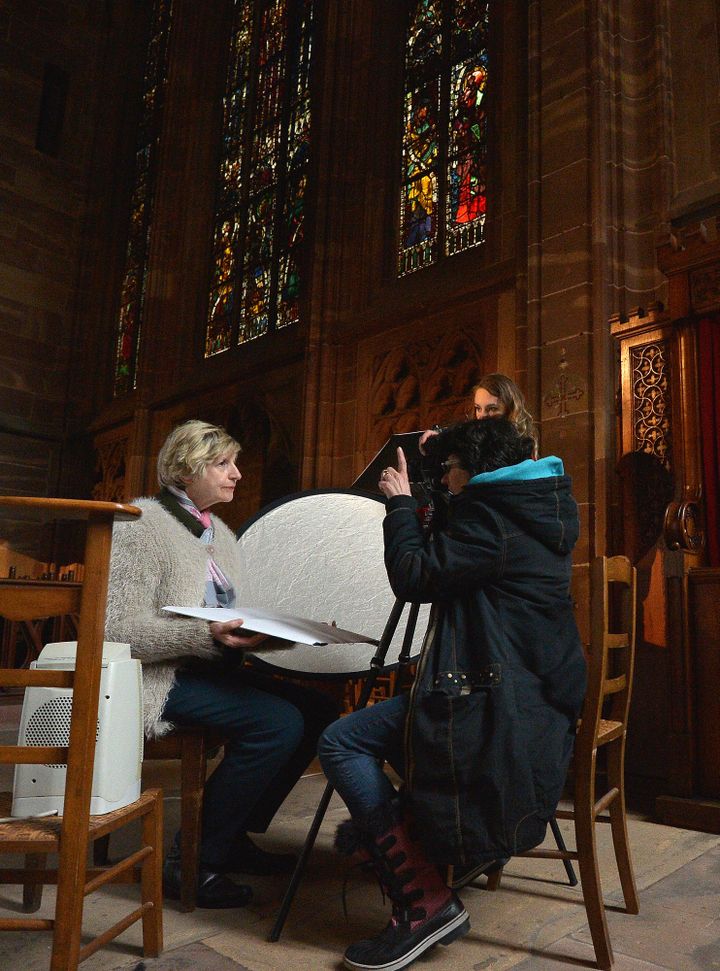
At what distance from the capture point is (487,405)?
3389mm

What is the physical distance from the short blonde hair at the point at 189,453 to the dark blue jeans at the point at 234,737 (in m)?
0.58

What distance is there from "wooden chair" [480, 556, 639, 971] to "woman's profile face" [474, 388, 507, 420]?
50.3 inches

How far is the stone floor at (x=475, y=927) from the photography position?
179cm

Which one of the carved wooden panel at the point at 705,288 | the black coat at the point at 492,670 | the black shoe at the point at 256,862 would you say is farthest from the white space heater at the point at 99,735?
the carved wooden panel at the point at 705,288

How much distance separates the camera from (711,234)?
3.65 meters

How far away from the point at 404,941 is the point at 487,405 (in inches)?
85.1

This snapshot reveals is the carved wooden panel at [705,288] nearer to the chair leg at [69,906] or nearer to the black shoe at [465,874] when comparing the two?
the black shoe at [465,874]

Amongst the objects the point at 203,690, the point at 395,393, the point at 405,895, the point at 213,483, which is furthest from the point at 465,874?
the point at 395,393

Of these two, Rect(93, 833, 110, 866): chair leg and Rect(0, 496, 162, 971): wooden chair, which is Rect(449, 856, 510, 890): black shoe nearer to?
Rect(0, 496, 162, 971): wooden chair

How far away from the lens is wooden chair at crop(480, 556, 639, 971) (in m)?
1.81

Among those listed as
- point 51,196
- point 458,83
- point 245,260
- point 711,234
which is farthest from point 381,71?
point 51,196

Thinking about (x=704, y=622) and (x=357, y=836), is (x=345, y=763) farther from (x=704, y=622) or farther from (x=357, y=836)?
(x=704, y=622)

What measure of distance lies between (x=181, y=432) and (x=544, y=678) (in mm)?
1337

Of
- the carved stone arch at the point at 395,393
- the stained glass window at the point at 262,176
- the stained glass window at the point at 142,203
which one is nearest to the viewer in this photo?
the carved stone arch at the point at 395,393
